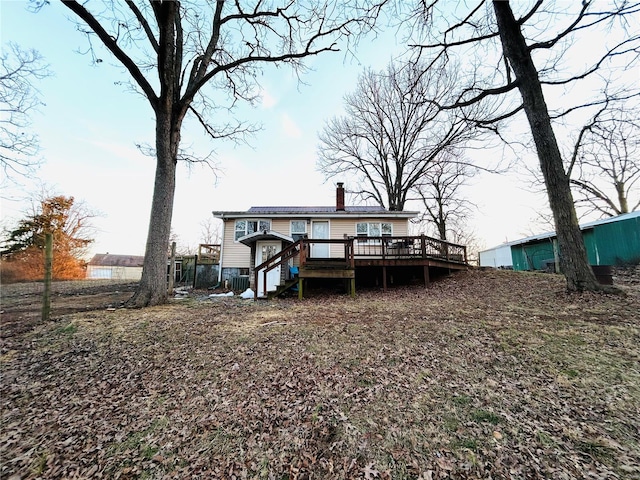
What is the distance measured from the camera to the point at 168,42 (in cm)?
758

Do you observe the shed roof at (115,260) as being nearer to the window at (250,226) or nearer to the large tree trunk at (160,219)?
the window at (250,226)

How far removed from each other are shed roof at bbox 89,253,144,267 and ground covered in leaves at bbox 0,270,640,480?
5032 centimetres

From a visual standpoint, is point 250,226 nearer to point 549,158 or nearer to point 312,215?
point 312,215

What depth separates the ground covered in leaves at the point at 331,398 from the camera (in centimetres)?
248

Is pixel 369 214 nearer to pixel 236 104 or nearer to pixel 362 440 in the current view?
pixel 236 104

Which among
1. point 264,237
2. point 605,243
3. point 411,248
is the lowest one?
point 411,248

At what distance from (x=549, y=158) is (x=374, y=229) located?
808cm

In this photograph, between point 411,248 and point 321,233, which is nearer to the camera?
point 411,248

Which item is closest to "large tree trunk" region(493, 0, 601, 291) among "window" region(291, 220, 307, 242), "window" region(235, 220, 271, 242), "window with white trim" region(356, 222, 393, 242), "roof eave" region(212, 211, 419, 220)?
"roof eave" region(212, 211, 419, 220)

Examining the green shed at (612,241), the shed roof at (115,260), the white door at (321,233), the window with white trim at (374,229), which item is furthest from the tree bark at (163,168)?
the shed roof at (115,260)

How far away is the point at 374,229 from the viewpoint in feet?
46.9

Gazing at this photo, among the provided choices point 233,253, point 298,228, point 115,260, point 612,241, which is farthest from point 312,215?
point 115,260

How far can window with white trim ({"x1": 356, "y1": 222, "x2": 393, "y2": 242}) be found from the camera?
14234mm

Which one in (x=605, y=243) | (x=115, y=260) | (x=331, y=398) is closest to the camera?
(x=331, y=398)
